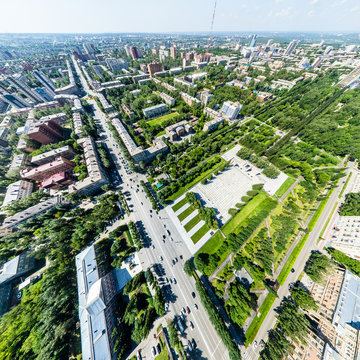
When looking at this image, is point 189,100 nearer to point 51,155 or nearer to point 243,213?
point 243,213

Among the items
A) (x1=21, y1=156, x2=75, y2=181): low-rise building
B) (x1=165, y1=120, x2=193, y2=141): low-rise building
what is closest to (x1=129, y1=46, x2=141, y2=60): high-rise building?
(x1=165, y1=120, x2=193, y2=141): low-rise building

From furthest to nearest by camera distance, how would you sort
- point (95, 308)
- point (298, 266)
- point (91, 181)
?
1. point (91, 181)
2. point (298, 266)
3. point (95, 308)

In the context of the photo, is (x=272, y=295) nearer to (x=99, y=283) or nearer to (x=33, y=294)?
(x=99, y=283)

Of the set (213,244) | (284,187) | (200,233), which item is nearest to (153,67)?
(284,187)

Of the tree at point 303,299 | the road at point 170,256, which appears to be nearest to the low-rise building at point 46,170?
the road at point 170,256

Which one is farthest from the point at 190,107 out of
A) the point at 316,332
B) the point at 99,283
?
the point at 316,332

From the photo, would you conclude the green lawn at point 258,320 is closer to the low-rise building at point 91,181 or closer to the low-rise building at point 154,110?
the low-rise building at point 91,181

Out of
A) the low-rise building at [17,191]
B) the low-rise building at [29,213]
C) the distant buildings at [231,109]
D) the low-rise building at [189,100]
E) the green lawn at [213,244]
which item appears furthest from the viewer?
the low-rise building at [189,100]
